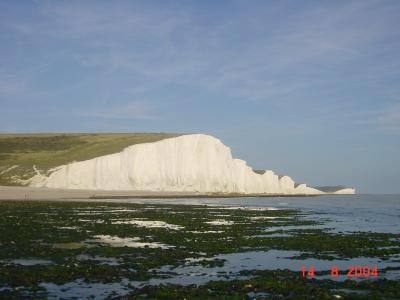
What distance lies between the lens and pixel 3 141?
10300cm

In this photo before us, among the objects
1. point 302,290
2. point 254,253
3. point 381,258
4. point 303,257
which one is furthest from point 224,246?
point 302,290
